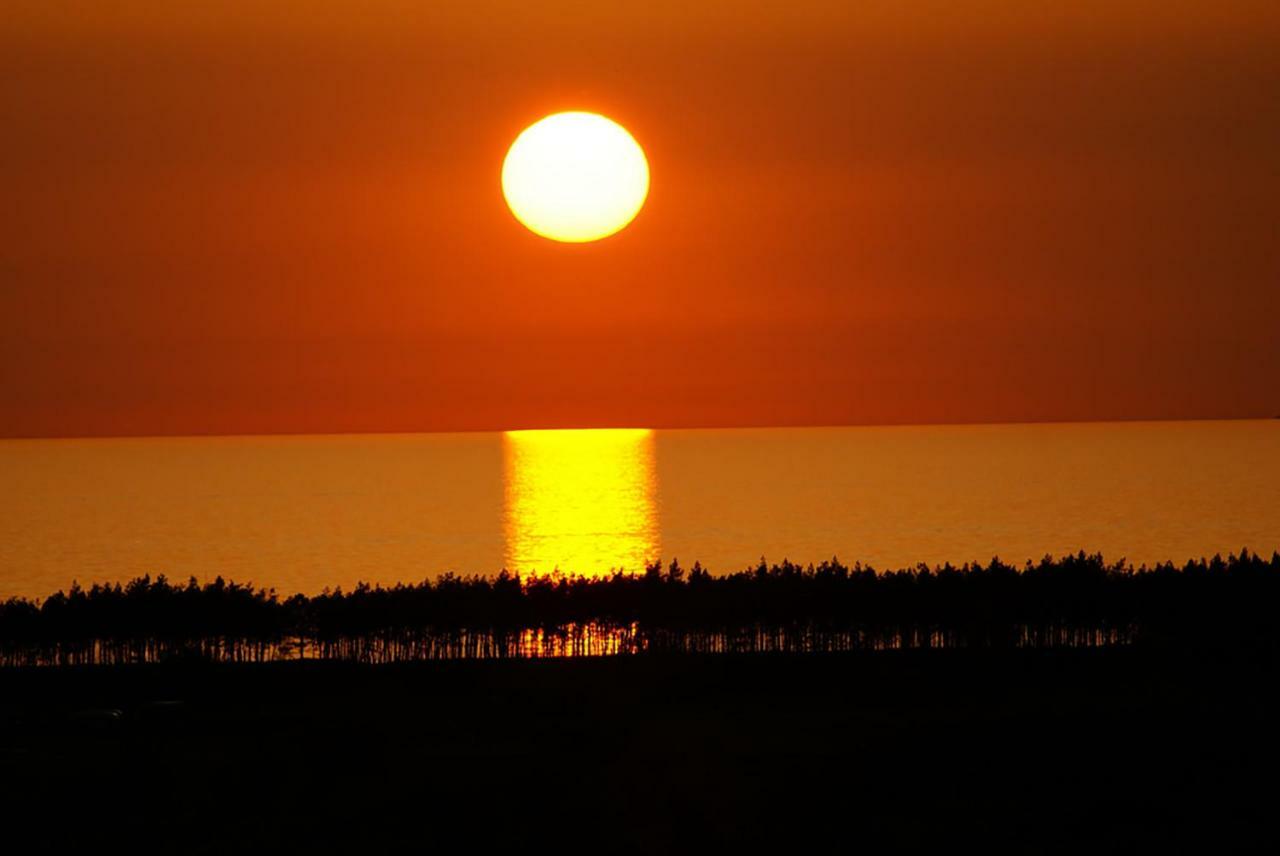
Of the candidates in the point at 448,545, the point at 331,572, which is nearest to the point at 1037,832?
the point at 331,572

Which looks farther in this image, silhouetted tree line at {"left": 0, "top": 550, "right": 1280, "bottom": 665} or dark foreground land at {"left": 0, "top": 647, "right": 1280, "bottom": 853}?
silhouetted tree line at {"left": 0, "top": 550, "right": 1280, "bottom": 665}

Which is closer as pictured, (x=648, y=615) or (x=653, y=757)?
(x=653, y=757)

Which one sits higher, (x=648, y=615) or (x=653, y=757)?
(x=648, y=615)

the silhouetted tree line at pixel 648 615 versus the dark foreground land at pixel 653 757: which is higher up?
the silhouetted tree line at pixel 648 615

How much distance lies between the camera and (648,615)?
4428 cm

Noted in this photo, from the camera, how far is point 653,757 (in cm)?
2889

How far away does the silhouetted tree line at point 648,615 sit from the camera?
42.8 metres

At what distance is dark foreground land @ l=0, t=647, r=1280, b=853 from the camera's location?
24.0m

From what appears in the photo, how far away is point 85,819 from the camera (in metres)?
24.6

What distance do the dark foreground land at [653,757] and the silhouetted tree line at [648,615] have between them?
3582mm

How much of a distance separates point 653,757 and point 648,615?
607 inches

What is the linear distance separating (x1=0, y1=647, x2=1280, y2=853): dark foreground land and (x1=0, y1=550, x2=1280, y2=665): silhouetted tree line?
3582mm

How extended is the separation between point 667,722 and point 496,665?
30.1 ft

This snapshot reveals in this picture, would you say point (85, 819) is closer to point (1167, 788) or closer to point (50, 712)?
point (50, 712)
